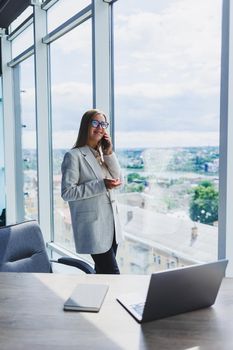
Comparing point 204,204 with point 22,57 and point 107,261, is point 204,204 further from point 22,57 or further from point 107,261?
point 22,57

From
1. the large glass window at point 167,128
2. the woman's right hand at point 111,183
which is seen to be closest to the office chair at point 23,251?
the woman's right hand at point 111,183

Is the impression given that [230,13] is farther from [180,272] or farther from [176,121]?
[180,272]

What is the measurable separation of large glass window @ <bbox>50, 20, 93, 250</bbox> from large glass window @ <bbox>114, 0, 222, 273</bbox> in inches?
20.3

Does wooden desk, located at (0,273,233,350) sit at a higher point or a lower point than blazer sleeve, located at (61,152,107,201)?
lower

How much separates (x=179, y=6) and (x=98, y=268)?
1.96m

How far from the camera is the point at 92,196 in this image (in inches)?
94.3

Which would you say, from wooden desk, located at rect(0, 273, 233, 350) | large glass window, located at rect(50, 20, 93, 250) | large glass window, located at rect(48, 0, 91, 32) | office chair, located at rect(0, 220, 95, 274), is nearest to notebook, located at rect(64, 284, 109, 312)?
wooden desk, located at rect(0, 273, 233, 350)

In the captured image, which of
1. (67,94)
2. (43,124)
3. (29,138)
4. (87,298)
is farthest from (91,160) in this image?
(29,138)

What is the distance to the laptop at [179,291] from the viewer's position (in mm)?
1160

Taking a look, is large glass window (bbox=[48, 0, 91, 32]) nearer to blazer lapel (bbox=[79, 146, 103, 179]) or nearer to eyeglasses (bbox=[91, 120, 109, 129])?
eyeglasses (bbox=[91, 120, 109, 129])

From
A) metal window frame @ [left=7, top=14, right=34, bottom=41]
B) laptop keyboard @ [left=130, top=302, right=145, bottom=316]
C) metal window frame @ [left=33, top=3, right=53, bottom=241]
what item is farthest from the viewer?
metal window frame @ [left=7, top=14, right=34, bottom=41]

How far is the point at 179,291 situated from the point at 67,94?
3.35 metres

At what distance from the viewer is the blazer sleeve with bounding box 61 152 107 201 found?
2.36m

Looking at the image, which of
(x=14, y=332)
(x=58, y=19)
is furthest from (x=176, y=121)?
(x=58, y=19)
